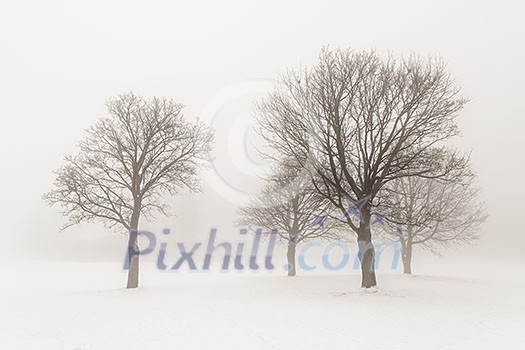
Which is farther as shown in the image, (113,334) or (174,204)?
(174,204)

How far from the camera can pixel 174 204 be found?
9969 cm

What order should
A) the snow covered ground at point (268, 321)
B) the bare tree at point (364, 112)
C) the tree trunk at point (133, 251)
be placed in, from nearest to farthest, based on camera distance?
the snow covered ground at point (268, 321) → the bare tree at point (364, 112) → the tree trunk at point (133, 251)

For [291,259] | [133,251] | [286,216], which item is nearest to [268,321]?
[133,251]

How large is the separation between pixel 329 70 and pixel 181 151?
12.2 metres

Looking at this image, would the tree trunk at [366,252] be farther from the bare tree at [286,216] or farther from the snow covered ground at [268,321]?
the bare tree at [286,216]

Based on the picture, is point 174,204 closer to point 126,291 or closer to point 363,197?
point 126,291

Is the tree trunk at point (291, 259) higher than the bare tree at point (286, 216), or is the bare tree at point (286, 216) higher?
the bare tree at point (286, 216)

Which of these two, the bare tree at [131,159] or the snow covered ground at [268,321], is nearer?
the snow covered ground at [268,321]

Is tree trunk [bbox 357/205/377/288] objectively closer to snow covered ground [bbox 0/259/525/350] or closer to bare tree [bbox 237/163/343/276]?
snow covered ground [bbox 0/259/525/350]

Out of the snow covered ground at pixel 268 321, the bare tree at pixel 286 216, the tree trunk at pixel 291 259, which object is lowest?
the snow covered ground at pixel 268 321

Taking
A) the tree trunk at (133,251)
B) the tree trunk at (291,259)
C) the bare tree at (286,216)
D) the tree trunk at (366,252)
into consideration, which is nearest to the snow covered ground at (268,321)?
the tree trunk at (366,252)

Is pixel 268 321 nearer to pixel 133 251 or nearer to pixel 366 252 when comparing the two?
pixel 366 252

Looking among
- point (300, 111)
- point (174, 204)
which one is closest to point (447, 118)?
point (300, 111)

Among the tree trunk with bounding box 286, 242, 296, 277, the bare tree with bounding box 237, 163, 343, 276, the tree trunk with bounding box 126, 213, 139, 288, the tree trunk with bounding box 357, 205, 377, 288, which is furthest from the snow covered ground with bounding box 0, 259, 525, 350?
the tree trunk with bounding box 286, 242, 296, 277
